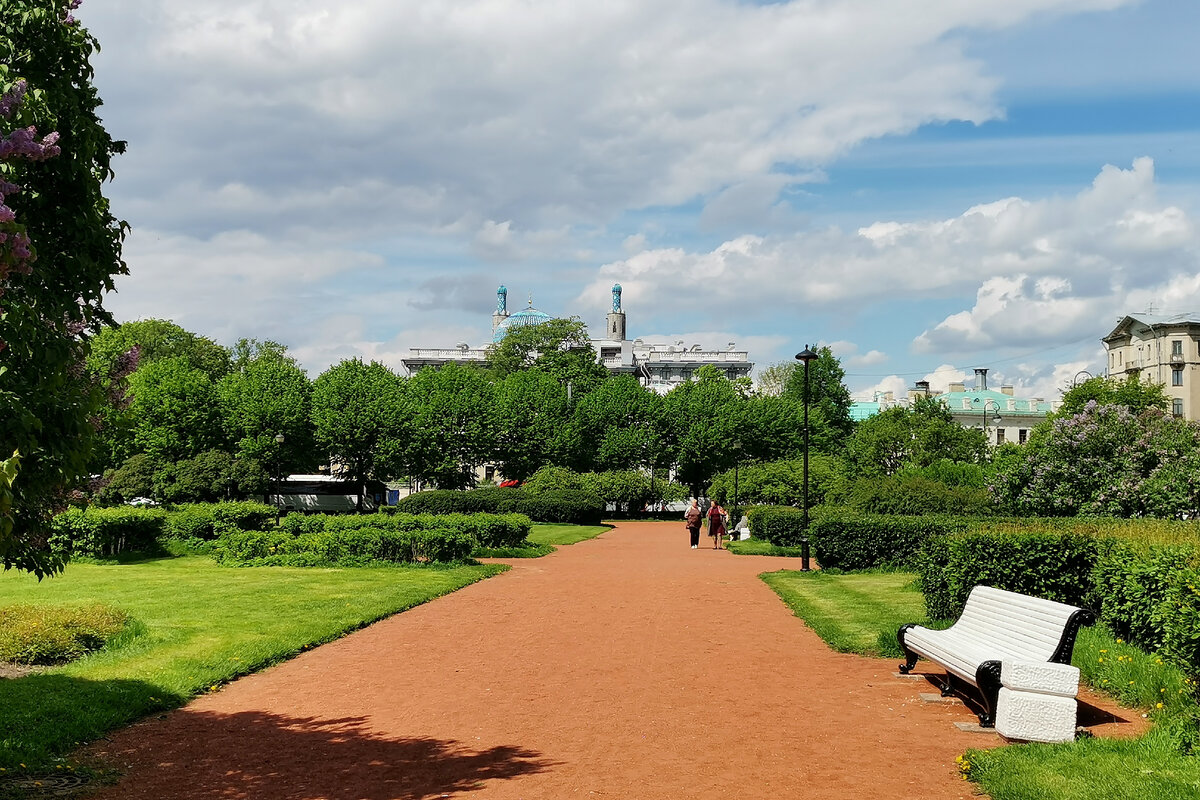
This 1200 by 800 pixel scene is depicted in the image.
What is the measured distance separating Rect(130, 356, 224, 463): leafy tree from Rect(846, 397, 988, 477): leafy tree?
3448 centimetres

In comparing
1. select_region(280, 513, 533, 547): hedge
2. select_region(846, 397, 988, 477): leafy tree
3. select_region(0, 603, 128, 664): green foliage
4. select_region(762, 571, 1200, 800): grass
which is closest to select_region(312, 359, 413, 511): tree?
select_region(846, 397, 988, 477): leafy tree

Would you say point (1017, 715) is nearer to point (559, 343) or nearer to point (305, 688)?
point (305, 688)

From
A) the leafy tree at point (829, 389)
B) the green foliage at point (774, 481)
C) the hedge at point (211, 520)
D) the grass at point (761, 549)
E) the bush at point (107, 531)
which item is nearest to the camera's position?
the bush at point (107, 531)

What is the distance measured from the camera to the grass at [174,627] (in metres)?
8.95

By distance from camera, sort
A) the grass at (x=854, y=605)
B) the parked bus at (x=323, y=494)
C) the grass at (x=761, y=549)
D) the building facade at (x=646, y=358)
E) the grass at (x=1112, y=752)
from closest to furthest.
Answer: the grass at (x=1112, y=752) → the grass at (x=854, y=605) → the grass at (x=761, y=549) → the parked bus at (x=323, y=494) → the building facade at (x=646, y=358)

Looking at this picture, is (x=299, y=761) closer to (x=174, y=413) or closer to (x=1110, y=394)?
(x=174, y=413)

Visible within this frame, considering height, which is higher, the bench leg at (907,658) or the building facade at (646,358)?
the building facade at (646,358)

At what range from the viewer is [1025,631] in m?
9.12

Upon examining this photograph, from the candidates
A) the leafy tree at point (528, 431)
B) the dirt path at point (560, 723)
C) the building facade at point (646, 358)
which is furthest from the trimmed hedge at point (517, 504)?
the building facade at point (646, 358)

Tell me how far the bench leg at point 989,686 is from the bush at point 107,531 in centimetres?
2290

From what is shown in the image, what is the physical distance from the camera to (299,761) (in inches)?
311

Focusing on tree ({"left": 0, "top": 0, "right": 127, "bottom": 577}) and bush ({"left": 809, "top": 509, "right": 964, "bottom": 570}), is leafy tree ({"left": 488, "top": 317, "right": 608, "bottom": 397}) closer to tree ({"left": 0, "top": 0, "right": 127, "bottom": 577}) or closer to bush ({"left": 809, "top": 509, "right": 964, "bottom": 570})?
bush ({"left": 809, "top": 509, "right": 964, "bottom": 570})

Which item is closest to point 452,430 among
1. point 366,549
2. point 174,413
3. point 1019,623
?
point 174,413

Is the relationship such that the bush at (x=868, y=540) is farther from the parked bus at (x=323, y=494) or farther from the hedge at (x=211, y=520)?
the parked bus at (x=323, y=494)
